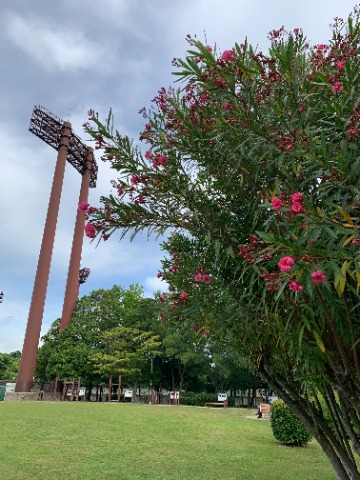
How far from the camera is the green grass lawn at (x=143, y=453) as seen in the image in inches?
275

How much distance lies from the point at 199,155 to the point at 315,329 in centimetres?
160

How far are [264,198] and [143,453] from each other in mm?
7409

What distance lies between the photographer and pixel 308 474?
7613 millimetres

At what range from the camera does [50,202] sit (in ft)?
119

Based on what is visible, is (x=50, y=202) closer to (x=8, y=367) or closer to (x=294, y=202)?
(x=294, y=202)

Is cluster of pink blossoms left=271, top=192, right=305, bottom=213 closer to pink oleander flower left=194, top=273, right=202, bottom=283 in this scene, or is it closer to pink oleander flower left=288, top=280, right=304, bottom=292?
pink oleander flower left=288, top=280, right=304, bottom=292

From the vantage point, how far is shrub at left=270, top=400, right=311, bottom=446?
1080 cm

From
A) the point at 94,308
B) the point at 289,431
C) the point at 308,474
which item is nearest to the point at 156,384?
the point at 94,308

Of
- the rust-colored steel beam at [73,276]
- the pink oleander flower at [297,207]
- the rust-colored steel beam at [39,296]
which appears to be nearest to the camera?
the pink oleander flower at [297,207]

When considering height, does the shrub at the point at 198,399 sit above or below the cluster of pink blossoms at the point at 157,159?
below

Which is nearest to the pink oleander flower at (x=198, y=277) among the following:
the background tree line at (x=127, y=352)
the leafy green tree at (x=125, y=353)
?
the background tree line at (x=127, y=352)

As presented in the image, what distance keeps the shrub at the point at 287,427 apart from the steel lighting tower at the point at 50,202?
25595 mm

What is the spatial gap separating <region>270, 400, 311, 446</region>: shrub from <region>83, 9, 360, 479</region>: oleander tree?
7.16 metres

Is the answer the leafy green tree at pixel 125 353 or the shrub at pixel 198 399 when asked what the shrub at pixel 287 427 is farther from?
the shrub at pixel 198 399
